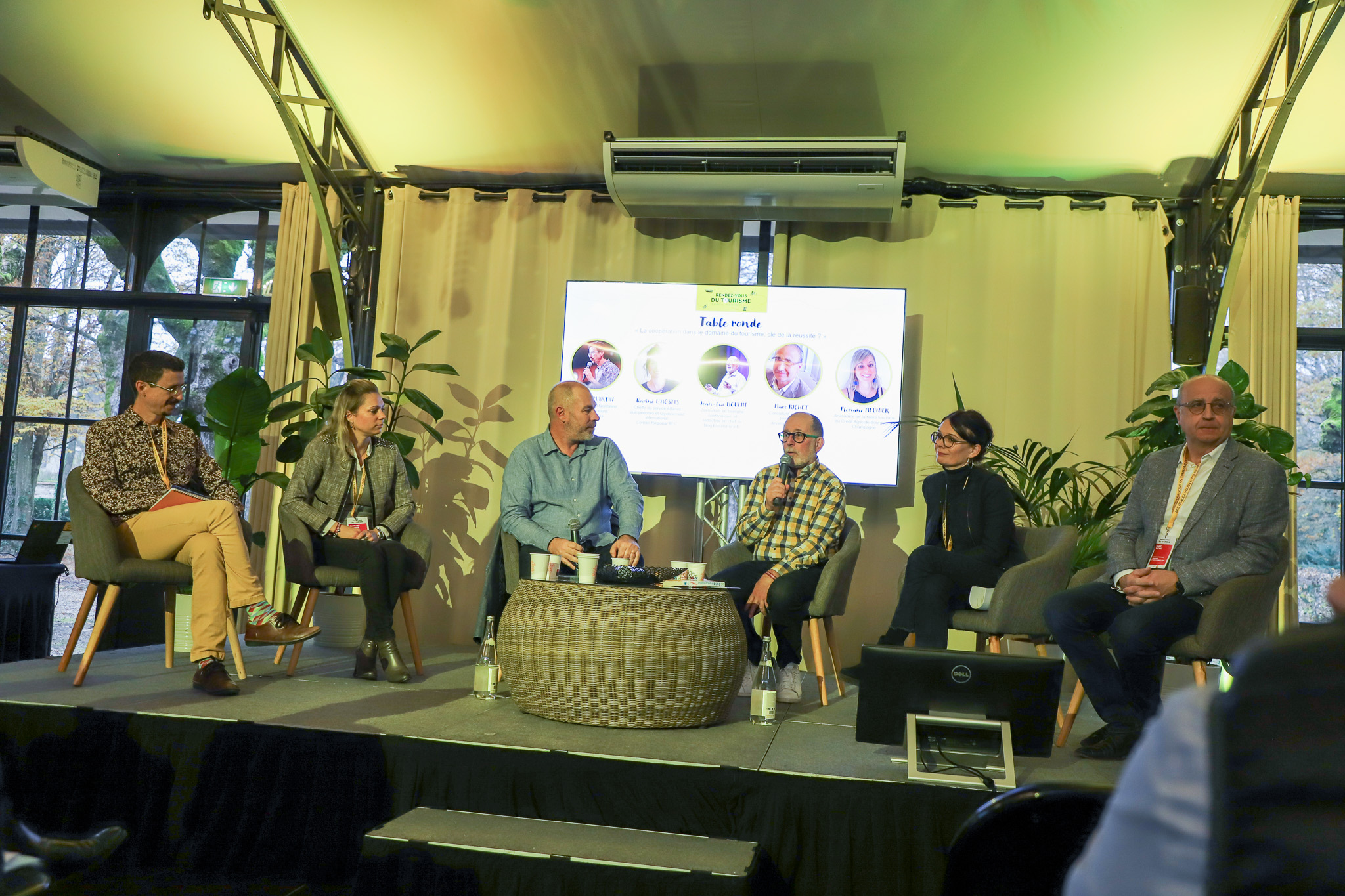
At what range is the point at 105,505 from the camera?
3443 millimetres

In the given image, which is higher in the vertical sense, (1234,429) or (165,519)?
(1234,429)

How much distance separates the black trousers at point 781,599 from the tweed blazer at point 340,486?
1.26m

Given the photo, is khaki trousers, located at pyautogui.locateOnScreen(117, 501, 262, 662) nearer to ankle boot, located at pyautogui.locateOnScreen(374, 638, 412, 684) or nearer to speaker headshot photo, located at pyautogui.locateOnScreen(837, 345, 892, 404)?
ankle boot, located at pyautogui.locateOnScreen(374, 638, 412, 684)

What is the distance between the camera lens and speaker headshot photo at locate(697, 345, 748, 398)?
16.6 ft

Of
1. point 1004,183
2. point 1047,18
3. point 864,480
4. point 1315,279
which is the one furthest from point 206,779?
point 1315,279

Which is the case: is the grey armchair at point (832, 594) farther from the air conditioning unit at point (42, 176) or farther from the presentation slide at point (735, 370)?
the air conditioning unit at point (42, 176)

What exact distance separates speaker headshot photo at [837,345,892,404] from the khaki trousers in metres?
2.84

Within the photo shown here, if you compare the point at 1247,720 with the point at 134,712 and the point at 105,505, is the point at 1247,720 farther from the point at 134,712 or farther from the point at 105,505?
the point at 105,505

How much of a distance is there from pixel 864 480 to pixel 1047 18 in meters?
2.15

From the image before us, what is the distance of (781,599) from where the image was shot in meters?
3.59

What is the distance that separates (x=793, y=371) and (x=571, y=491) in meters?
1.65

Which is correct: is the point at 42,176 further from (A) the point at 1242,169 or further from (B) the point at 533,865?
(A) the point at 1242,169

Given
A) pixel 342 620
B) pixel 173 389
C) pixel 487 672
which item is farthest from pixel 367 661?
pixel 173 389

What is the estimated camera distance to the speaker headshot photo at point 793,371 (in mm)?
5023
